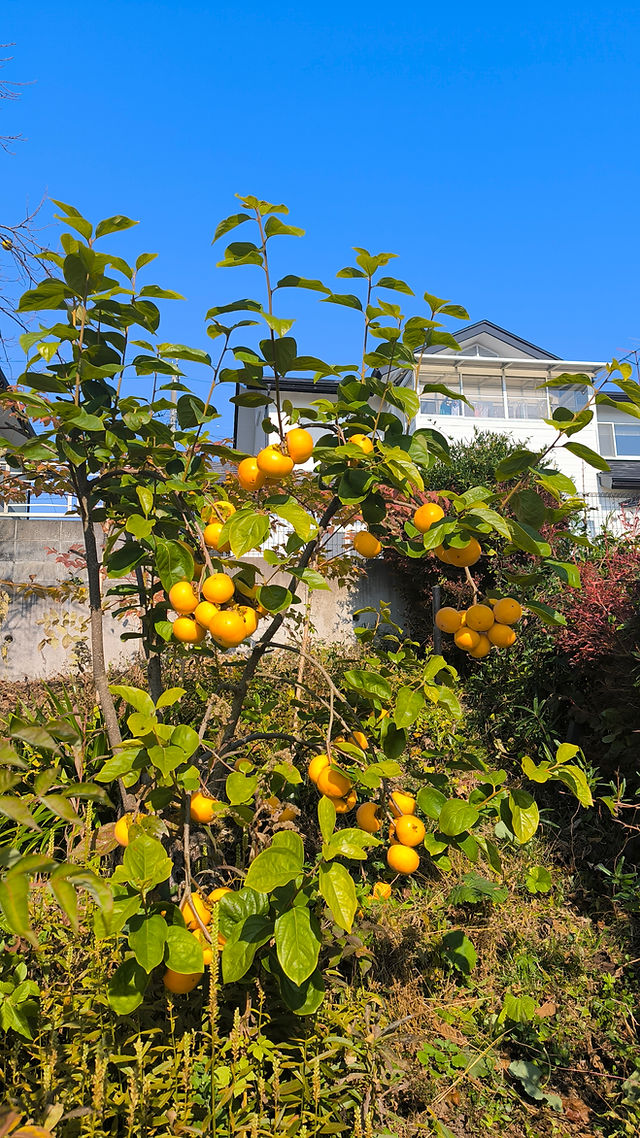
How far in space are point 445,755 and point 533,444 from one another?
485 inches

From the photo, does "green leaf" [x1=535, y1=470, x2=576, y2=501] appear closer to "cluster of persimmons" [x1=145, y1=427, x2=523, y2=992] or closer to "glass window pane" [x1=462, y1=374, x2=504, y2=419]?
"cluster of persimmons" [x1=145, y1=427, x2=523, y2=992]

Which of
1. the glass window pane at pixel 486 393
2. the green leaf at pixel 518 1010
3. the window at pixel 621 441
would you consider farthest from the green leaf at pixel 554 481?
the window at pixel 621 441

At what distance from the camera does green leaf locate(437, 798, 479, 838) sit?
4.55 feet

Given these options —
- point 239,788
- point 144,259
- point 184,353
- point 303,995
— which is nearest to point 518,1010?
point 303,995

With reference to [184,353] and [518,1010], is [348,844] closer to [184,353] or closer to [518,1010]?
[184,353]

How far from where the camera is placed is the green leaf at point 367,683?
5.03 ft

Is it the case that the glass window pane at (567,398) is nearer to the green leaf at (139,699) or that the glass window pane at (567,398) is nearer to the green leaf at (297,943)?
the green leaf at (139,699)

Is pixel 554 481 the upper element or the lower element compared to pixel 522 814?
upper

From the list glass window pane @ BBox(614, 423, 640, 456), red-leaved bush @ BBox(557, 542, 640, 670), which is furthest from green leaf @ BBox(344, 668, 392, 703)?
glass window pane @ BBox(614, 423, 640, 456)

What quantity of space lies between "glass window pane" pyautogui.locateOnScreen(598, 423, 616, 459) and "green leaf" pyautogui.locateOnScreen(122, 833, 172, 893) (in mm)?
19545

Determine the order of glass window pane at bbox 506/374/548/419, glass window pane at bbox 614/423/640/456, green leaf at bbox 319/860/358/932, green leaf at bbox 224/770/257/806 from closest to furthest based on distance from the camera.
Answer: green leaf at bbox 319/860/358/932
green leaf at bbox 224/770/257/806
glass window pane at bbox 506/374/548/419
glass window pane at bbox 614/423/640/456

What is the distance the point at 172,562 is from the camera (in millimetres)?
1484

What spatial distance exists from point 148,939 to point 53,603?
184 inches

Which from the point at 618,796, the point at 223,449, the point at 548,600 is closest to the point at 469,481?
the point at 548,600
